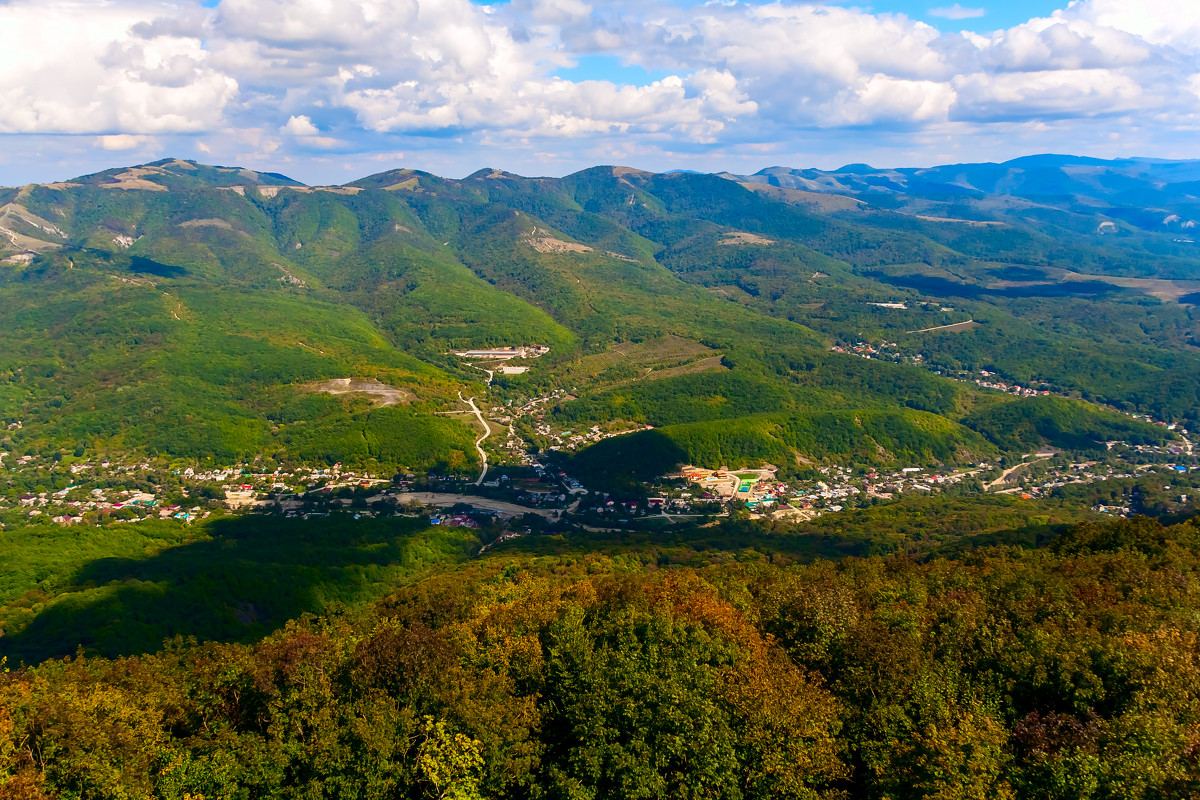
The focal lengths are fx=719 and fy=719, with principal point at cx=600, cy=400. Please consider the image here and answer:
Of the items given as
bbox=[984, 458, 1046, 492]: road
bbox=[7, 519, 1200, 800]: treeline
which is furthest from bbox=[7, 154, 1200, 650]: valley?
bbox=[7, 519, 1200, 800]: treeline

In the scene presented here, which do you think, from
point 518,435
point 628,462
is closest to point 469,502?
point 628,462

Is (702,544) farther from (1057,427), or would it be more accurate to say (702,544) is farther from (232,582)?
(1057,427)

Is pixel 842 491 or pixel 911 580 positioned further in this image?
pixel 842 491

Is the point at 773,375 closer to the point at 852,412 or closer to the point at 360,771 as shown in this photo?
the point at 852,412

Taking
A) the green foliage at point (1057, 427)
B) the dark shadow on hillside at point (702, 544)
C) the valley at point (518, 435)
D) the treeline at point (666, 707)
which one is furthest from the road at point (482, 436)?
the green foliage at point (1057, 427)

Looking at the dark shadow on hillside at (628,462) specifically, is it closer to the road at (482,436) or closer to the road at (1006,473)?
the road at (482,436)

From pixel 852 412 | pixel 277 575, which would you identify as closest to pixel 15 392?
pixel 277 575
